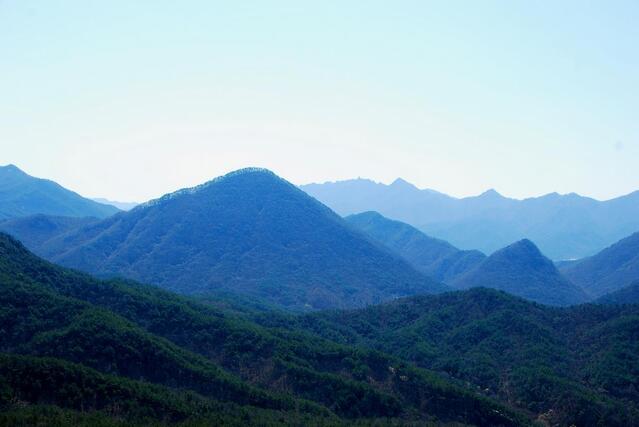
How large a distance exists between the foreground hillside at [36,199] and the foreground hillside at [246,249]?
52.2m

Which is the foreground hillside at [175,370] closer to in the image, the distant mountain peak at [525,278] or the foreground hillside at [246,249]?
the foreground hillside at [246,249]

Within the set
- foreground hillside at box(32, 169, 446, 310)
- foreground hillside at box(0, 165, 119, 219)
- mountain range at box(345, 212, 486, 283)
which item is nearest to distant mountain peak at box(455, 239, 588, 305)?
foreground hillside at box(32, 169, 446, 310)

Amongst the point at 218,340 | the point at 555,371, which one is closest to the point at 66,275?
the point at 218,340

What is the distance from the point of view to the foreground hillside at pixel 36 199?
509 ft

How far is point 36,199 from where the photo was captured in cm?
16250

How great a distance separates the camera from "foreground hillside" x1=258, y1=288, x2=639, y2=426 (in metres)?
38.4

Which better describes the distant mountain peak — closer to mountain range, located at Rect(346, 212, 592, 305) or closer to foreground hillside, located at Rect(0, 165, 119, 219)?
mountain range, located at Rect(346, 212, 592, 305)

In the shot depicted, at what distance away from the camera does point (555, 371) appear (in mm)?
42875

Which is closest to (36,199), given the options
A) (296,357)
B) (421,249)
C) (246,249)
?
(246,249)

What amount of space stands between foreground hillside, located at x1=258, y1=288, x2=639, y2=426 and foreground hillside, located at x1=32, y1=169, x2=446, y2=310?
2591 cm

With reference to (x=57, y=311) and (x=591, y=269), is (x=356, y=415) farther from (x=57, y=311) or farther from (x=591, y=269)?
(x=591, y=269)

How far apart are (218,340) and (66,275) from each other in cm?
1505

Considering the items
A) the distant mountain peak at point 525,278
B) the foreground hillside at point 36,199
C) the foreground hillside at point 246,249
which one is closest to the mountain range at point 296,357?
the foreground hillside at point 246,249

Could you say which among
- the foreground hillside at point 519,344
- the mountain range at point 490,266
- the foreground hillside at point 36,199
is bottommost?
the foreground hillside at point 519,344
